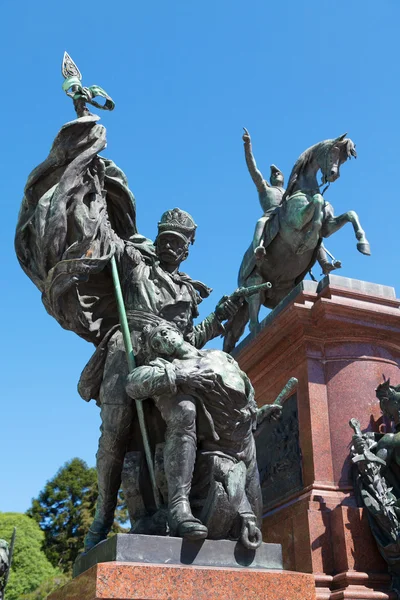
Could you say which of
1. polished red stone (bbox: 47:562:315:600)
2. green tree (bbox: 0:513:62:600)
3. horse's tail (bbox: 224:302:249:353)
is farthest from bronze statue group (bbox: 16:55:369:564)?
green tree (bbox: 0:513:62:600)

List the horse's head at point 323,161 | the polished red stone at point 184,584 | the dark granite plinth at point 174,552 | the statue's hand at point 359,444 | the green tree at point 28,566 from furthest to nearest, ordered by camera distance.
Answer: the green tree at point 28,566
the horse's head at point 323,161
the statue's hand at point 359,444
the dark granite plinth at point 174,552
the polished red stone at point 184,584

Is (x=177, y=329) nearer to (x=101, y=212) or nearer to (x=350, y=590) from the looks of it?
(x=101, y=212)

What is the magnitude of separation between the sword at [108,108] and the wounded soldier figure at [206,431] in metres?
0.18

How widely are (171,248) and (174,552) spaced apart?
2.25 metres

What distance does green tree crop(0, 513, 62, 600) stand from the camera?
38.6 metres

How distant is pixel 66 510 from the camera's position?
42000mm

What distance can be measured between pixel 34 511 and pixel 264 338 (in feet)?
130

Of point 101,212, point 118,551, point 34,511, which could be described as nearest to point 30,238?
point 101,212

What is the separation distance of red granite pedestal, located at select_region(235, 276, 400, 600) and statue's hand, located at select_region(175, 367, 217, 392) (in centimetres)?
244

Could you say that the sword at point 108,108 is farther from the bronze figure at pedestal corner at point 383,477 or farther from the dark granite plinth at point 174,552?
the bronze figure at pedestal corner at point 383,477

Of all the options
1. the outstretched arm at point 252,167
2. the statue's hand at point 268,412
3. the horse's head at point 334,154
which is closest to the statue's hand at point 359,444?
the statue's hand at point 268,412

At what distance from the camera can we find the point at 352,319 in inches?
283

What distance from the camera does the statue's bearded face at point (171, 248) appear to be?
5117 mm

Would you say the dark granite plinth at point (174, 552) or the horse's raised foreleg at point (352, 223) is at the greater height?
the horse's raised foreleg at point (352, 223)
